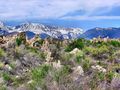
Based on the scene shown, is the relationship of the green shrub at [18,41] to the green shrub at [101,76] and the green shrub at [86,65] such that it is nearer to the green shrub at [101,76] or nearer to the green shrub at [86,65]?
the green shrub at [86,65]

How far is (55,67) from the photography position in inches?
492

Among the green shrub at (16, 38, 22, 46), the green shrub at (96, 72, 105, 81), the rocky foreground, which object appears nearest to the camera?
the rocky foreground

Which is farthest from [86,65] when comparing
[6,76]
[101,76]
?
[101,76]

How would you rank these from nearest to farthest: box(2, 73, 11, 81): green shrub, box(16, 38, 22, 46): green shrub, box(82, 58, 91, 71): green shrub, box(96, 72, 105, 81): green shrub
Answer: box(96, 72, 105, 81): green shrub
box(2, 73, 11, 81): green shrub
box(82, 58, 91, 71): green shrub
box(16, 38, 22, 46): green shrub

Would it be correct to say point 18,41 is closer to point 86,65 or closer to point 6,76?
point 86,65

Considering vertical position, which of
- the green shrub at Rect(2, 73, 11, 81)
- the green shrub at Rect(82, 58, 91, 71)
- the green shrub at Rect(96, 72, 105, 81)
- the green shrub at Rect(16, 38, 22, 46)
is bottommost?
the green shrub at Rect(16, 38, 22, 46)

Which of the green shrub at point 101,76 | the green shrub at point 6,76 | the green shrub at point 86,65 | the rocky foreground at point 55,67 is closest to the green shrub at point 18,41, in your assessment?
the rocky foreground at point 55,67

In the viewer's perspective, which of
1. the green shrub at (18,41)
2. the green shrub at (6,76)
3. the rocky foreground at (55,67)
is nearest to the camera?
the rocky foreground at (55,67)

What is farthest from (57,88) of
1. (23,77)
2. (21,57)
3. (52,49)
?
(52,49)

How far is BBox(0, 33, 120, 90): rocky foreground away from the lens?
31.8 feet

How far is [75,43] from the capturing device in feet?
77.4

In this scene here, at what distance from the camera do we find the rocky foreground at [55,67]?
31.8ft

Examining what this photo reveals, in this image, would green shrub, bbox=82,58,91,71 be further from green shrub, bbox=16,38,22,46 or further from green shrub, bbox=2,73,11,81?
green shrub, bbox=16,38,22,46

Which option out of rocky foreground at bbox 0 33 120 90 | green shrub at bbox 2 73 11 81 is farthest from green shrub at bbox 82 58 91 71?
green shrub at bbox 2 73 11 81
